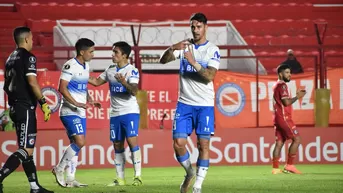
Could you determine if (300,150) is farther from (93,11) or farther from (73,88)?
(93,11)

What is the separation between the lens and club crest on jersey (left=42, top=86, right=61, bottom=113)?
17.4 meters

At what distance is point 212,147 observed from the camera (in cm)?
1750

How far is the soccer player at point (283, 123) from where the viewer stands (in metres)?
15.1

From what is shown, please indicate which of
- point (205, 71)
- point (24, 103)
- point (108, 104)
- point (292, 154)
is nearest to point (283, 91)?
point (292, 154)

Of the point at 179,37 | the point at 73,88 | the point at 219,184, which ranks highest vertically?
the point at 179,37

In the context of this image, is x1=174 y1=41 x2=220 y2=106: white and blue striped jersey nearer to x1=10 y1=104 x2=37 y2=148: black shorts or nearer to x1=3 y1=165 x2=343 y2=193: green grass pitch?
x1=3 y1=165 x2=343 y2=193: green grass pitch

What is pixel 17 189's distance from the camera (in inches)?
461

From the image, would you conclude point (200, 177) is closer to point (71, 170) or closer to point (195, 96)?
point (195, 96)

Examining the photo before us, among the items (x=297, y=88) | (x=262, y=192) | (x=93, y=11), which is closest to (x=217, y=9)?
(x=93, y=11)

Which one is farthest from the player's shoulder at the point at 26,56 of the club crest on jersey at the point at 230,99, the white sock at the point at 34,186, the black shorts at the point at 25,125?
the club crest on jersey at the point at 230,99

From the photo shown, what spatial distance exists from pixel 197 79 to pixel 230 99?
8.15 metres

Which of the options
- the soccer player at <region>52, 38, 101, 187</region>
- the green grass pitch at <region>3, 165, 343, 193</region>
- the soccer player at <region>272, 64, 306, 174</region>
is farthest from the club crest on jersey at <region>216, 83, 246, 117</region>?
the soccer player at <region>52, 38, 101, 187</region>

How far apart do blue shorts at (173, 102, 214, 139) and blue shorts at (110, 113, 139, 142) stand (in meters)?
2.35

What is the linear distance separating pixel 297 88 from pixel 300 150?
1.69 metres
